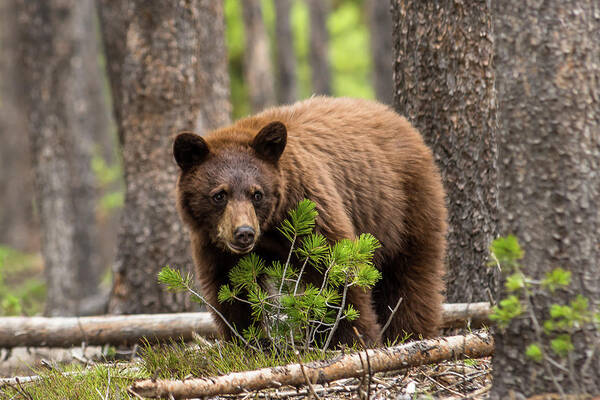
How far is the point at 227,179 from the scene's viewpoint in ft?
14.3

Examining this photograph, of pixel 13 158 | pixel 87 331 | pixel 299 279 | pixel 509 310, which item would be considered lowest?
pixel 13 158

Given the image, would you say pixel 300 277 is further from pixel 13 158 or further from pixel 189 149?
pixel 13 158

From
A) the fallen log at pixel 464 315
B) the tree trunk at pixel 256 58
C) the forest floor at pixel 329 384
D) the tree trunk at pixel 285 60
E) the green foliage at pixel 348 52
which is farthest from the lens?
the green foliage at pixel 348 52

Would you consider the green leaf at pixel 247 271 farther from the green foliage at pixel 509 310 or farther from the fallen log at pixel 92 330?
the fallen log at pixel 92 330

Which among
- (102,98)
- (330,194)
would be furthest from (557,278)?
(102,98)

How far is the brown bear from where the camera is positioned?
14.3ft

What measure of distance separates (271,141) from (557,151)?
6.28ft

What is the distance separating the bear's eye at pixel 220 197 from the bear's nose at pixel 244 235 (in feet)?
1.21

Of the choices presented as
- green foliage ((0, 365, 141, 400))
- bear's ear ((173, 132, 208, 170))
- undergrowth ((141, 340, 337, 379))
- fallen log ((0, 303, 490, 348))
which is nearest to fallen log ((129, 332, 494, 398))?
undergrowth ((141, 340, 337, 379))

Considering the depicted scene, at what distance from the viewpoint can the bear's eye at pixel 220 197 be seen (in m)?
4.35

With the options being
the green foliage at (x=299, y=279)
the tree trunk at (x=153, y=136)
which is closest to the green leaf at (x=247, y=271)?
the green foliage at (x=299, y=279)

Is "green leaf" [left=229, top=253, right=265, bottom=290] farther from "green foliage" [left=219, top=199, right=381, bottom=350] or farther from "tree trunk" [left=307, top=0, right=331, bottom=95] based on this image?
"tree trunk" [left=307, top=0, right=331, bottom=95]

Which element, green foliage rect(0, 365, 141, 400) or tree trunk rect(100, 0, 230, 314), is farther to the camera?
tree trunk rect(100, 0, 230, 314)

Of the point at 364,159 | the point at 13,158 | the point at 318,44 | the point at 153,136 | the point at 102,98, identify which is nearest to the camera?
the point at 364,159
